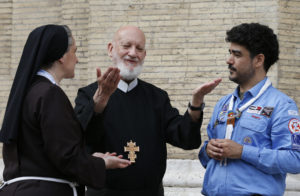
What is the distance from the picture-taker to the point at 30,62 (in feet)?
8.11

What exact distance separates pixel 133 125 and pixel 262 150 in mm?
995

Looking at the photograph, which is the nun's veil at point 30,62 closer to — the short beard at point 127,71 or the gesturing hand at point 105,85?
the gesturing hand at point 105,85

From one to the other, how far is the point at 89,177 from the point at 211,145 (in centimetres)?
77

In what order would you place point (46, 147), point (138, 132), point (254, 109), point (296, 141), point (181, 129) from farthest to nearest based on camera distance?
point (138, 132), point (181, 129), point (254, 109), point (296, 141), point (46, 147)

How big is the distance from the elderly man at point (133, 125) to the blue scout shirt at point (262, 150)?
1.21ft

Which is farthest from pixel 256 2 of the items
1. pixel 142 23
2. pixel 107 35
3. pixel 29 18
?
pixel 29 18

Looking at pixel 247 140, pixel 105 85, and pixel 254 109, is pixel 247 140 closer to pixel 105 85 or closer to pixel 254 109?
pixel 254 109

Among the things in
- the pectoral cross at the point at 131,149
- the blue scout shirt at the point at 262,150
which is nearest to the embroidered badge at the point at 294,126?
the blue scout shirt at the point at 262,150

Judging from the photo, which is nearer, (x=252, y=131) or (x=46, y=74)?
(x=46, y=74)

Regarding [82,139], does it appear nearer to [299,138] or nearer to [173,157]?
[299,138]

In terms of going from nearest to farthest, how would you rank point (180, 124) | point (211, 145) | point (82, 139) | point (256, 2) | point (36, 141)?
point (36, 141) → point (82, 139) → point (211, 145) → point (180, 124) → point (256, 2)

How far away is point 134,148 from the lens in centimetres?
325

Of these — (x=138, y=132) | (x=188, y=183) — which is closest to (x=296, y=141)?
(x=138, y=132)

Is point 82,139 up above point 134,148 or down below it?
above
